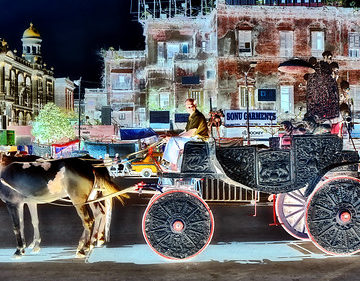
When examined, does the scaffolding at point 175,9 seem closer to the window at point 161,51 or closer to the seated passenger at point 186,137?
the window at point 161,51

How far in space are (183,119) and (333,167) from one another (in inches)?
1100

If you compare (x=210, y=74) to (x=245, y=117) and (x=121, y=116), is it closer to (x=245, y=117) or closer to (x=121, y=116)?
(x=245, y=117)

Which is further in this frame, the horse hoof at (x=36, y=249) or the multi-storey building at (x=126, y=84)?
the multi-storey building at (x=126, y=84)

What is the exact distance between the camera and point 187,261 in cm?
709

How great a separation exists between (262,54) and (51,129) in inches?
1104

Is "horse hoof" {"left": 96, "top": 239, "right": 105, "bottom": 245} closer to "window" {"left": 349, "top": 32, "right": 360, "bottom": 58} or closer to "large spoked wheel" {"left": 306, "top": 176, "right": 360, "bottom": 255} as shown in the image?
"large spoked wheel" {"left": 306, "top": 176, "right": 360, "bottom": 255}

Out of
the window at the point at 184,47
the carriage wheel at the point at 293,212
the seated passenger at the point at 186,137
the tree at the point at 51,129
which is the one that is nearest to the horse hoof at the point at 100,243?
the seated passenger at the point at 186,137

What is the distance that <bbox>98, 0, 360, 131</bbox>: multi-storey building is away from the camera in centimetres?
3409

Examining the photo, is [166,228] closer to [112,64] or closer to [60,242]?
[60,242]

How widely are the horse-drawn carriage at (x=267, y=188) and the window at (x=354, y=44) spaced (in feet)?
102

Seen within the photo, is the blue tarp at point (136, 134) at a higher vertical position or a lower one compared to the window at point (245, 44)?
lower

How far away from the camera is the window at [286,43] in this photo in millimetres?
34719

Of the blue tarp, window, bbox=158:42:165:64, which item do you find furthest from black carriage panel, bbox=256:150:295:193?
window, bbox=158:42:165:64

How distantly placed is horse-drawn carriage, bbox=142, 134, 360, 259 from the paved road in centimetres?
36
